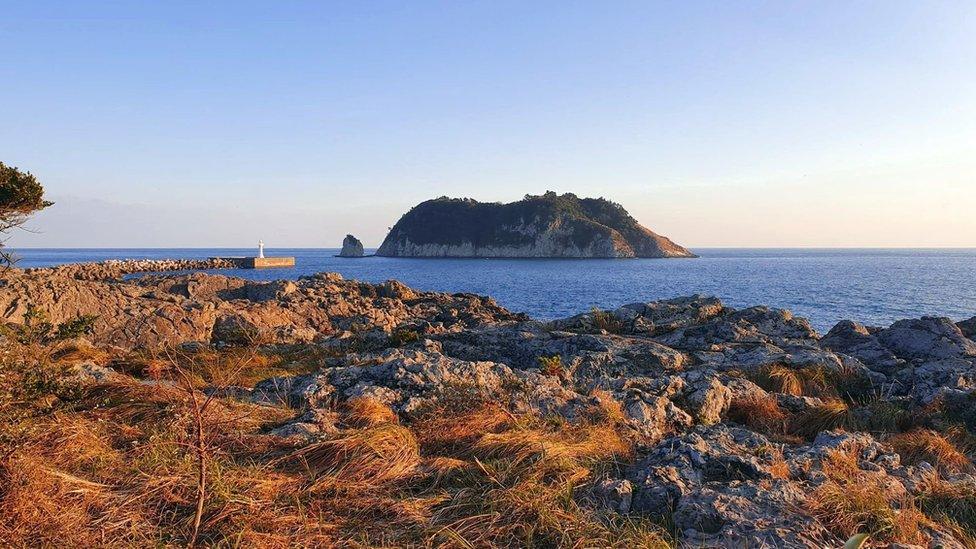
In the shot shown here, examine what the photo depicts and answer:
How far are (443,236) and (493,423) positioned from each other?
630ft

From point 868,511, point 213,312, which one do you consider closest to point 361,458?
point 868,511

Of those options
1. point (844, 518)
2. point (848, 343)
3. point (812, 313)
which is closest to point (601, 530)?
point (844, 518)

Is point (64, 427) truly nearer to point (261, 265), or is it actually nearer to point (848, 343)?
point (848, 343)

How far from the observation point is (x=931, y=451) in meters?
6.17

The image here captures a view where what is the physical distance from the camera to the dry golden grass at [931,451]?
5.91 meters

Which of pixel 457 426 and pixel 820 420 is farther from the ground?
pixel 457 426

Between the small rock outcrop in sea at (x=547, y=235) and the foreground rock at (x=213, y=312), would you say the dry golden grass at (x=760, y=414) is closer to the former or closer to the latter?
the foreground rock at (x=213, y=312)

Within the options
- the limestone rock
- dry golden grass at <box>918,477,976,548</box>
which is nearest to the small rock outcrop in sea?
the limestone rock

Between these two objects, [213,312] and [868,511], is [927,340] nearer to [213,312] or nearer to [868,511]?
[868,511]

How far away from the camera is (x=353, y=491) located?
457 cm

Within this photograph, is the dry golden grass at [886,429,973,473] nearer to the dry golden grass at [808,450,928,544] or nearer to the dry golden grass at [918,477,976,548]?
the dry golden grass at [918,477,976,548]

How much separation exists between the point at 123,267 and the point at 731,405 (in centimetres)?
9201

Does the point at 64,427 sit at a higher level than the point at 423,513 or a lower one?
higher

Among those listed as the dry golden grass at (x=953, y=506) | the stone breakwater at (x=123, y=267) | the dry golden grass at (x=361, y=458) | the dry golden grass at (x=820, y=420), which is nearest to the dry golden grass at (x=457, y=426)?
the dry golden grass at (x=361, y=458)
